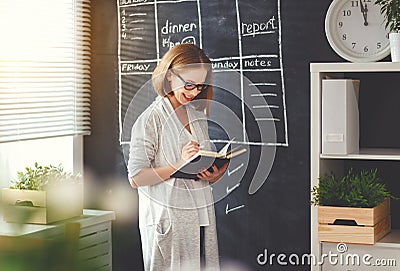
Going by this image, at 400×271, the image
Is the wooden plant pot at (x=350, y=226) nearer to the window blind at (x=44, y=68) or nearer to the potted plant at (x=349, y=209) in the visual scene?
the potted plant at (x=349, y=209)

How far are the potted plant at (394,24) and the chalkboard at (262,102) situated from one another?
35cm

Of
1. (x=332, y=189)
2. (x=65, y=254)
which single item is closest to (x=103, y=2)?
(x=332, y=189)

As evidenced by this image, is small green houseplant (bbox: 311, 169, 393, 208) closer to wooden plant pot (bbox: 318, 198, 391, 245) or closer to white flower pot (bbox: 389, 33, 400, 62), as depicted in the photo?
wooden plant pot (bbox: 318, 198, 391, 245)

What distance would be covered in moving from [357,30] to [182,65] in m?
0.79

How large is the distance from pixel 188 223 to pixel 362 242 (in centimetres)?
74

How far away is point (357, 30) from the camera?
2934 mm

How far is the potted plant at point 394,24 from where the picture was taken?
267cm

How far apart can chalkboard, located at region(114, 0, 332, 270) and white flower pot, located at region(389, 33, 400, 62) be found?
38 cm

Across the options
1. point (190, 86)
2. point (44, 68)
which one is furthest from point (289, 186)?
point (44, 68)

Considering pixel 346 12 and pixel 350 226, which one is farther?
pixel 346 12

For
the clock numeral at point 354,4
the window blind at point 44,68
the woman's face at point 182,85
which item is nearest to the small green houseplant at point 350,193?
the woman's face at point 182,85

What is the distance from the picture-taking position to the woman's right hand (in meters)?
2.81

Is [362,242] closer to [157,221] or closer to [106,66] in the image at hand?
[157,221]

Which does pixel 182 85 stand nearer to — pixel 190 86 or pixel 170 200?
pixel 190 86
